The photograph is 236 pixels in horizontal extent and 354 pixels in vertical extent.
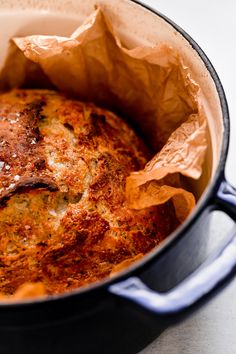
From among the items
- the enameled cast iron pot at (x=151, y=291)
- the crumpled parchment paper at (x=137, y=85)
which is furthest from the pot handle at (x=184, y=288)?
the crumpled parchment paper at (x=137, y=85)

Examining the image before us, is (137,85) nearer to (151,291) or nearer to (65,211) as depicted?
(65,211)

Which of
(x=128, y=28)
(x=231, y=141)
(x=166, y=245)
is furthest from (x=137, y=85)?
(x=166, y=245)

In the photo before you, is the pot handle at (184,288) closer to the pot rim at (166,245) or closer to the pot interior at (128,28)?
the pot rim at (166,245)

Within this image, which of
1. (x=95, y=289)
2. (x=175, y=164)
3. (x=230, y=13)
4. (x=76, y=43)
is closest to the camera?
(x=95, y=289)

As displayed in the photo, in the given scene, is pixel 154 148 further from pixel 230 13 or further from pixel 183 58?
pixel 230 13

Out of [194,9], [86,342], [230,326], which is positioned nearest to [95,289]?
[86,342]

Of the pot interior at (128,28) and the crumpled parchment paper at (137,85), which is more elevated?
the pot interior at (128,28)

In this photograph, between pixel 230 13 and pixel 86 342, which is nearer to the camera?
pixel 86 342
